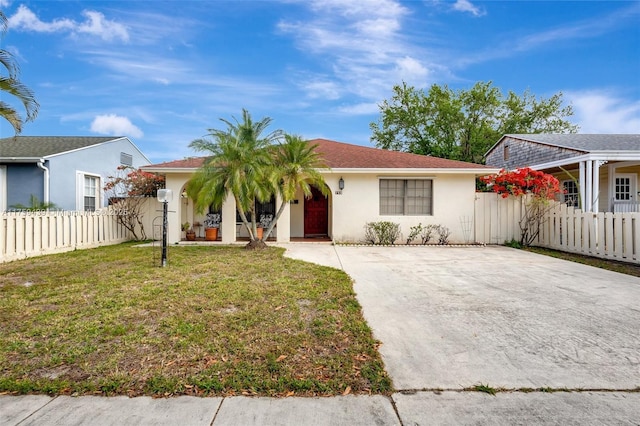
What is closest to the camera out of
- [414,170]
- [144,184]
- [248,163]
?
[248,163]

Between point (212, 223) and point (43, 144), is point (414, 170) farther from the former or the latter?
point (43, 144)

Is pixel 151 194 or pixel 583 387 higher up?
pixel 151 194

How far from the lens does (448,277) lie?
6.79 meters

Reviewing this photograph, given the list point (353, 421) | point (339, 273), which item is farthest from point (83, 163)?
point (353, 421)

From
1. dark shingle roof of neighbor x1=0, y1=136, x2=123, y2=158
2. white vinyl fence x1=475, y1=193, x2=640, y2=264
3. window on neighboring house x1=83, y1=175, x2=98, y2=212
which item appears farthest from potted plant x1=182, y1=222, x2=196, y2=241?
white vinyl fence x1=475, y1=193, x2=640, y2=264

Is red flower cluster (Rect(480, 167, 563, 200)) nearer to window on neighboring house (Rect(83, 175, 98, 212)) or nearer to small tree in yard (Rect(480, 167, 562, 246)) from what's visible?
small tree in yard (Rect(480, 167, 562, 246))

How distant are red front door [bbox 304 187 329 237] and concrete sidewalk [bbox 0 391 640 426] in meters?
12.3

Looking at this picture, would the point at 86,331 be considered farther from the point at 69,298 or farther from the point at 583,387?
the point at 583,387

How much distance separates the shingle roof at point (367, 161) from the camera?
12.1 metres

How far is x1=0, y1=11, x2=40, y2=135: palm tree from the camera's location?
6227 mm

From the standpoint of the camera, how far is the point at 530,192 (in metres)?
11.9

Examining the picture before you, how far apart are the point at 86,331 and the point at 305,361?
254cm

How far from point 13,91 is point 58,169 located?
8.50 m

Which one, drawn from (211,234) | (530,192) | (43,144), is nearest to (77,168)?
(43,144)
